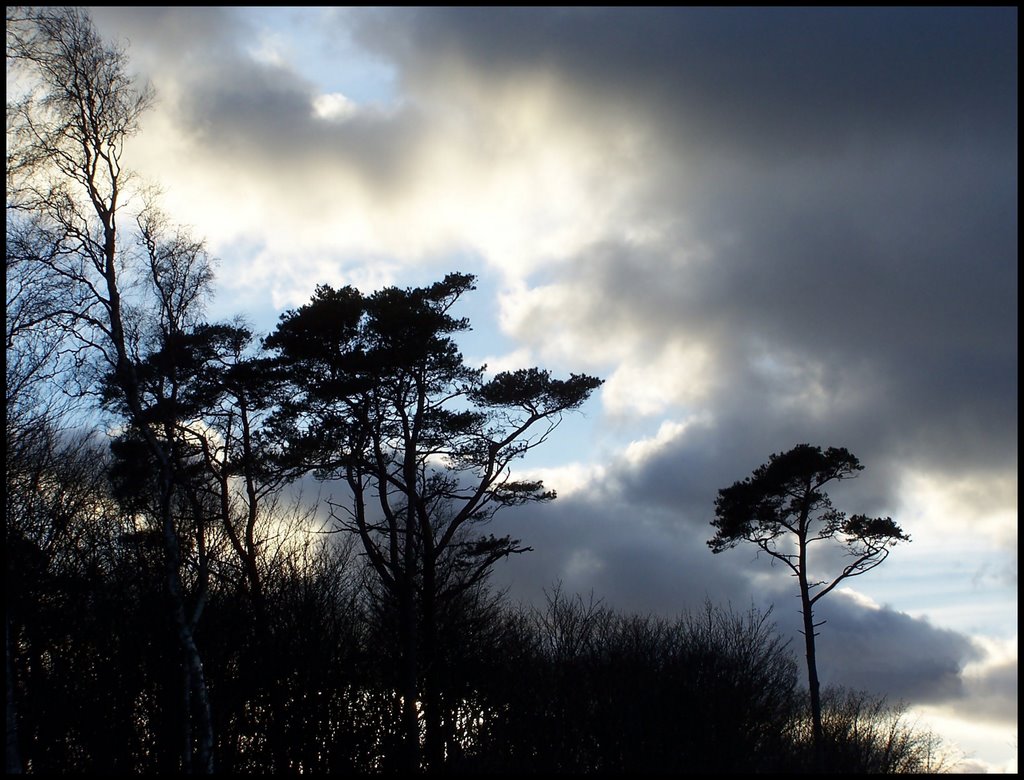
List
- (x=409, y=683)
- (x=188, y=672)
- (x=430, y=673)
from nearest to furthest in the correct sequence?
(x=188, y=672) → (x=409, y=683) → (x=430, y=673)

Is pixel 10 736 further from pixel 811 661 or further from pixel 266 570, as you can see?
pixel 811 661

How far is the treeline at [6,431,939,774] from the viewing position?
17828mm

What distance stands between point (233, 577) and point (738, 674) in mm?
13937

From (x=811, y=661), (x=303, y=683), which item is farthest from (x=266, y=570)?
(x=811, y=661)

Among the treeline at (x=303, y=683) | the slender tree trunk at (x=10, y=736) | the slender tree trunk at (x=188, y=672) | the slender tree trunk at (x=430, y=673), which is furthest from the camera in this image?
the slender tree trunk at (x=430, y=673)

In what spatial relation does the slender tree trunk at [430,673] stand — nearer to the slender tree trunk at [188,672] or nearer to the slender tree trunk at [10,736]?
the slender tree trunk at [188,672]

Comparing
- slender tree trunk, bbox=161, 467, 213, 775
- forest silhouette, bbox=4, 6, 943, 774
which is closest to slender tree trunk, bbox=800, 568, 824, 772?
forest silhouette, bbox=4, 6, 943, 774

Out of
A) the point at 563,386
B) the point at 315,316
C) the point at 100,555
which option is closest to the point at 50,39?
the point at 315,316

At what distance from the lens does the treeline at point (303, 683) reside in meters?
17.8

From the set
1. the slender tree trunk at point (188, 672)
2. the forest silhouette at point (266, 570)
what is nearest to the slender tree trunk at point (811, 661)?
the forest silhouette at point (266, 570)

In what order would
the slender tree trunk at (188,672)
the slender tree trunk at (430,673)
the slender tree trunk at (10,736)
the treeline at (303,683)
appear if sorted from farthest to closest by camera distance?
1. the slender tree trunk at (430,673)
2. the treeline at (303,683)
3. the slender tree trunk at (188,672)
4. the slender tree trunk at (10,736)

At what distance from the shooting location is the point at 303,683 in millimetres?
21234

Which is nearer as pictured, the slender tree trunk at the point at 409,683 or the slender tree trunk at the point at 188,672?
the slender tree trunk at the point at 188,672

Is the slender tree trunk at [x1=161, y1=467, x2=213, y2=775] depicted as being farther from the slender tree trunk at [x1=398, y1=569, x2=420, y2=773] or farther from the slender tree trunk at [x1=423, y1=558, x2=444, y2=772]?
the slender tree trunk at [x1=423, y1=558, x2=444, y2=772]
